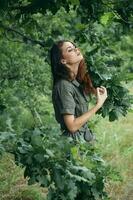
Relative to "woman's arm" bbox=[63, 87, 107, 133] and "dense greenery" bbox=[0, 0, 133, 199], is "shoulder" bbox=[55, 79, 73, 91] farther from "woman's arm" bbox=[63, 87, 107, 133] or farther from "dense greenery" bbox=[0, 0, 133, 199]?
"dense greenery" bbox=[0, 0, 133, 199]

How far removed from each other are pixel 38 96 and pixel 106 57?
290 cm

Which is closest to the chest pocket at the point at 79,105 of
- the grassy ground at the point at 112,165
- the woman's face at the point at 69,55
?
the woman's face at the point at 69,55

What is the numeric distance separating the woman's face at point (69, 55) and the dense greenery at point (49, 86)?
18 cm

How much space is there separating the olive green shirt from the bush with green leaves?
0.69 meters

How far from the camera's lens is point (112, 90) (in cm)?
455

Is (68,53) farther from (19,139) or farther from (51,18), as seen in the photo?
(51,18)

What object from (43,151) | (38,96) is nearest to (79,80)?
(43,151)

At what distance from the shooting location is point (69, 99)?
3.93m

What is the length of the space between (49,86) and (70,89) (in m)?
3.70

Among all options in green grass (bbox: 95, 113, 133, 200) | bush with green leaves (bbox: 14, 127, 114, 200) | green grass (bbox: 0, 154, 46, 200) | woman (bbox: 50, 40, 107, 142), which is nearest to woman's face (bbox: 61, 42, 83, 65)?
woman (bbox: 50, 40, 107, 142)

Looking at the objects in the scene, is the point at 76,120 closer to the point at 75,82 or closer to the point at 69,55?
the point at 75,82

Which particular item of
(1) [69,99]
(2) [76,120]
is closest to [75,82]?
(1) [69,99]

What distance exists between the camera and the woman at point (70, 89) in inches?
154

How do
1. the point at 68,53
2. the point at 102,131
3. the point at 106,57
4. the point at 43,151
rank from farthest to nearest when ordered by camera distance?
the point at 102,131 → the point at 106,57 → the point at 68,53 → the point at 43,151
